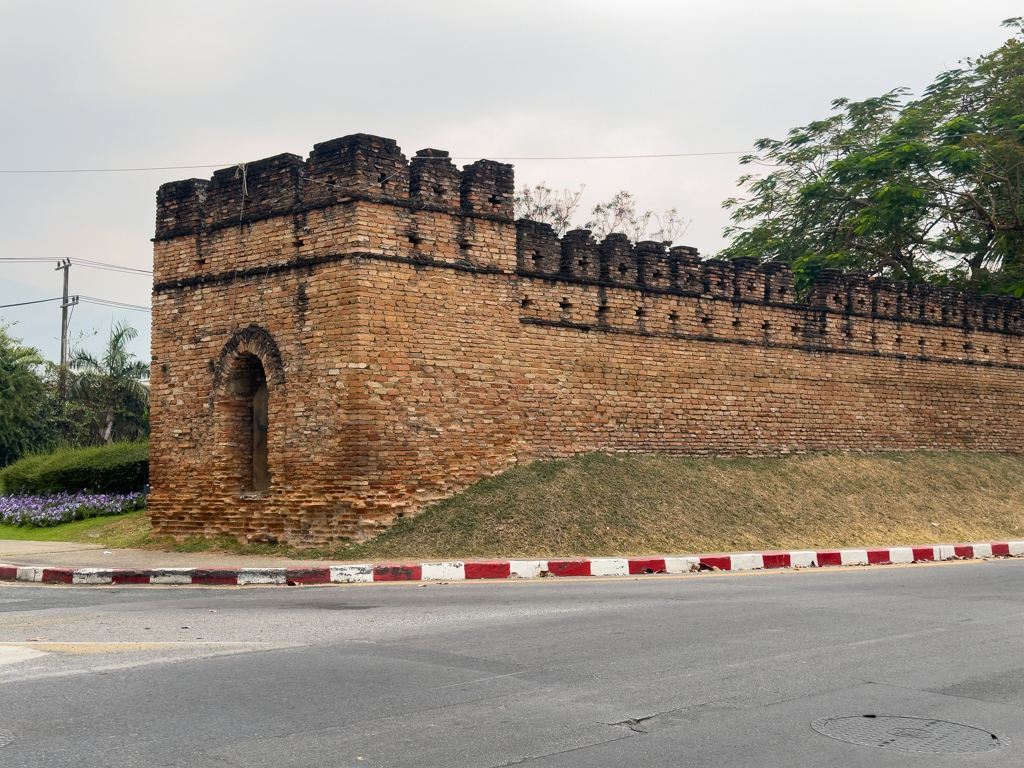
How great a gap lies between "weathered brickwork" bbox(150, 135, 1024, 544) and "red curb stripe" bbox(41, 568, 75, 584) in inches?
102

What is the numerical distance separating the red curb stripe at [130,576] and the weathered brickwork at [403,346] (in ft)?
7.17

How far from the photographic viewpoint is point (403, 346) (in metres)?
13.5

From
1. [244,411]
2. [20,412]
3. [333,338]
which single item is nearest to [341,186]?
[333,338]

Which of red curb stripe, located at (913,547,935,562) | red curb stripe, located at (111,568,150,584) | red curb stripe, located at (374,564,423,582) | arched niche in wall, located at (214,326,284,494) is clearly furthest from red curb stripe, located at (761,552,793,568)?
red curb stripe, located at (111,568,150,584)

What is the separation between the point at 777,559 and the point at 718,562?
3.28ft

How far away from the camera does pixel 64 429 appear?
3341 cm

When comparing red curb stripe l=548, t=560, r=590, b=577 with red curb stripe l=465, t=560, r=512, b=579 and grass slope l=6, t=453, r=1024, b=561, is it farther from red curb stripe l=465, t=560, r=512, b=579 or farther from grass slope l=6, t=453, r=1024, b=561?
grass slope l=6, t=453, r=1024, b=561

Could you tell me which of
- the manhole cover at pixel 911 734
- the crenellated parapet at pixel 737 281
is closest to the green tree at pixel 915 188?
the crenellated parapet at pixel 737 281

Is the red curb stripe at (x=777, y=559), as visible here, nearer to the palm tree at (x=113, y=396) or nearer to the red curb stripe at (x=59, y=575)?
the red curb stripe at (x=59, y=575)

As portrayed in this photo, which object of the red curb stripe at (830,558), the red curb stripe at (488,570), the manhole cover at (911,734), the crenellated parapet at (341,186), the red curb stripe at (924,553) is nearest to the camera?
the manhole cover at (911,734)

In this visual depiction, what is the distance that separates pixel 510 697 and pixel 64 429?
3140 centimetres

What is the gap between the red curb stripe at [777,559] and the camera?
13.1 metres

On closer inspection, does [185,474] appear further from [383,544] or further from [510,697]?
[510,697]

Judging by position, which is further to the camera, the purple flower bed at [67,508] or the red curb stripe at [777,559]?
the purple flower bed at [67,508]
